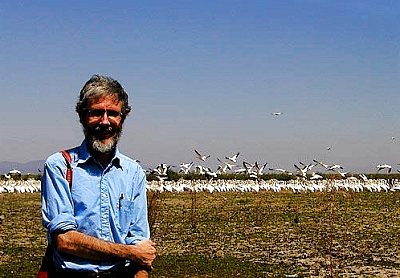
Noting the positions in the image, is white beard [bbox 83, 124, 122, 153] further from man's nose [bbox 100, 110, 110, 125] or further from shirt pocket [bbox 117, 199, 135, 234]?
shirt pocket [bbox 117, 199, 135, 234]

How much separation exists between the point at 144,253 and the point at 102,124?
717 mm

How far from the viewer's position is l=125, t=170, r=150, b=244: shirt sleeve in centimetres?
351

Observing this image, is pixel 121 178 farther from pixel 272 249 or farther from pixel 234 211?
pixel 234 211

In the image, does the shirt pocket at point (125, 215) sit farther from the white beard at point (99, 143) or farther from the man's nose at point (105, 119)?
the man's nose at point (105, 119)

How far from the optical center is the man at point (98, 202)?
10.9 ft

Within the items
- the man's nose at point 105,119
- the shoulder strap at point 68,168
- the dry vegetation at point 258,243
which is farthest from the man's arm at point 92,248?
the dry vegetation at point 258,243

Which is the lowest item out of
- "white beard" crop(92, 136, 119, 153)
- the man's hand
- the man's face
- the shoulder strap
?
the man's hand

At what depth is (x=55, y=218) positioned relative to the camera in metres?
3.30

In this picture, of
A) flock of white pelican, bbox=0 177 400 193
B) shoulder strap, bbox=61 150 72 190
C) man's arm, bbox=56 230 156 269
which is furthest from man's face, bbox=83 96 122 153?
flock of white pelican, bbox=0 177 400 193

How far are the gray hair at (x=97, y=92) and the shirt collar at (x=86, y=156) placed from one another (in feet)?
0.49

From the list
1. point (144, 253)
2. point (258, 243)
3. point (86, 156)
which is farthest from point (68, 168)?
point (258, 243)

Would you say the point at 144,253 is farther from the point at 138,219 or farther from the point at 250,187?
the point at 250,187

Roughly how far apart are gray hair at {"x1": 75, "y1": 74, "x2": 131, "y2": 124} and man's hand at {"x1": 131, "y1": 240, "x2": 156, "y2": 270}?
0.71 meters

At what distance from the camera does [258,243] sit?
17906 mm
